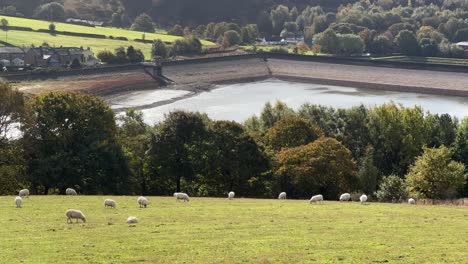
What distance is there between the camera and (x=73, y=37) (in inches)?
4496

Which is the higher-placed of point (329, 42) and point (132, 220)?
point (132, 220)

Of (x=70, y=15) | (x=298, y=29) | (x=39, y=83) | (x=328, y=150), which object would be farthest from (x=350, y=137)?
(x=298, y=29)

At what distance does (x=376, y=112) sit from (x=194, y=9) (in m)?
115

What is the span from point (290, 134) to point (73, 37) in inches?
3133

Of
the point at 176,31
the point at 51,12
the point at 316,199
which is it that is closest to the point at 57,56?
the point at 51,12

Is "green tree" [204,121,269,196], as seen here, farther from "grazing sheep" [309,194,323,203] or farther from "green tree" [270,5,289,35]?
"green tree" [270,5,289,35]

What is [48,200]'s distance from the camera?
24.4 m

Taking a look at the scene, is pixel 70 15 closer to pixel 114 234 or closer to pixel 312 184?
pixel 312 184

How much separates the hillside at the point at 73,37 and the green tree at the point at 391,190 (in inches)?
2876

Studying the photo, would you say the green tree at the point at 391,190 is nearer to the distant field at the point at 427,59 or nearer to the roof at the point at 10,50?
the roof at the point at 10,50

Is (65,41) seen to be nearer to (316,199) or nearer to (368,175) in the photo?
(368,175)

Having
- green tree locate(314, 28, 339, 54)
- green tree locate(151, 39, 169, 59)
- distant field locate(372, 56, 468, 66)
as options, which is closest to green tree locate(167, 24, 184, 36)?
green tree locate(314, 28, 339, 54)

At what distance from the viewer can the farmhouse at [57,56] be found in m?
94.1

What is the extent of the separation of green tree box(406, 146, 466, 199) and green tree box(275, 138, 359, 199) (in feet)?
10.1
